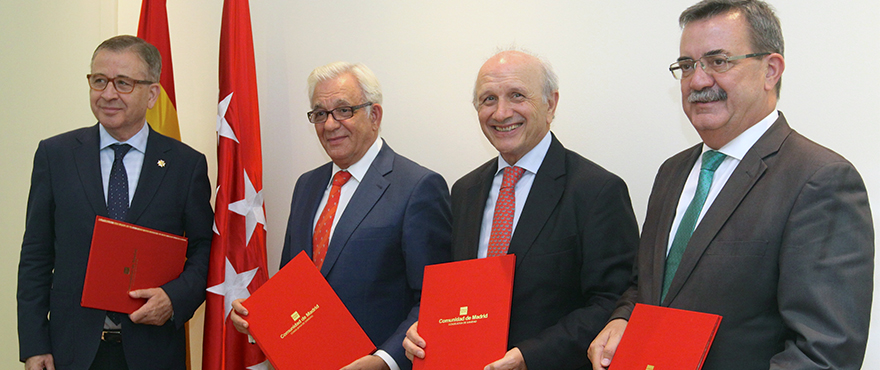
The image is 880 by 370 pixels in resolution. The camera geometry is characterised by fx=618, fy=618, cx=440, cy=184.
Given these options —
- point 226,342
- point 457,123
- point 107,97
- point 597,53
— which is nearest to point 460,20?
point 457,123

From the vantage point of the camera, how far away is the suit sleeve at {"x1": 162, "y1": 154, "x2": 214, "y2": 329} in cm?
274

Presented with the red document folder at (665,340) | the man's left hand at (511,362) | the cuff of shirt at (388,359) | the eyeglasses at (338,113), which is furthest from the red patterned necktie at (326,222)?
the red document folder at (665,340)

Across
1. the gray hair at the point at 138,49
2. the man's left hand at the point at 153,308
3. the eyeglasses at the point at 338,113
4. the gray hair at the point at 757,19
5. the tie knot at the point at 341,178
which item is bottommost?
the man's left hand at the point at 153,308

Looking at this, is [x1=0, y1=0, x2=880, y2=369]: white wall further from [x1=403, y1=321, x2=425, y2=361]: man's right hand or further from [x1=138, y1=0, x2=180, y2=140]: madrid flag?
[x1=403, y1=321, x2=425, y2=361]: man's right hand

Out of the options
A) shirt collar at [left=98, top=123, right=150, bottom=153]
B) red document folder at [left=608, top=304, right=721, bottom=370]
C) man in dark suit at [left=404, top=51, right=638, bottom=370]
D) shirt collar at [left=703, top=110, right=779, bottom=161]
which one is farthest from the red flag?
shirt collar at [left=703, top=110, right=779, bottom=161]

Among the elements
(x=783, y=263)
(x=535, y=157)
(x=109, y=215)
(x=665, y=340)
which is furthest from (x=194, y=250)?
(x=783, y=263)

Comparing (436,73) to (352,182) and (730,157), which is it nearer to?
(352,182)

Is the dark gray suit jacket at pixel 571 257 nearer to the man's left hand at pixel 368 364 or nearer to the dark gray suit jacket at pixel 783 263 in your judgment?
the dark gray suit jacket at pixel 783 263

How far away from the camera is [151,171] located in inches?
109

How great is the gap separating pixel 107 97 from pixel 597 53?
230cm

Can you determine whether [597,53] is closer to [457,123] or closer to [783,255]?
[457,123]

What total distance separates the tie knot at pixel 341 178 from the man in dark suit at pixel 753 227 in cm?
135

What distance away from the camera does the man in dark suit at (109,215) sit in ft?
8.43

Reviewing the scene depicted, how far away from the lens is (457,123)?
3.51m
